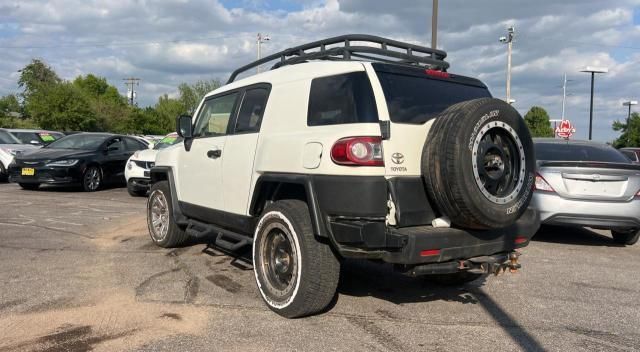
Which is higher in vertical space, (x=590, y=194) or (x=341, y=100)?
(x=341, y=100)

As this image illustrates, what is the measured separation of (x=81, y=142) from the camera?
14.0 metres

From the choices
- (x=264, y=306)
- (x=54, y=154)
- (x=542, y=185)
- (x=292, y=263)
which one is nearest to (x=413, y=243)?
(x=292, y=263)

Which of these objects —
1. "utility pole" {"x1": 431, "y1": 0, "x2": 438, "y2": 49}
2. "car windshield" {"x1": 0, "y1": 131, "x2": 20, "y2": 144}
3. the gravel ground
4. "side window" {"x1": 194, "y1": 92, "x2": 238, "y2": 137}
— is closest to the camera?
the gravel ground

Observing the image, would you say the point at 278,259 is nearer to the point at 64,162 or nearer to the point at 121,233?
the point at 121,233

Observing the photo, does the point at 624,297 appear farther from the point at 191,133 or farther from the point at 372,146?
the point at 191,133

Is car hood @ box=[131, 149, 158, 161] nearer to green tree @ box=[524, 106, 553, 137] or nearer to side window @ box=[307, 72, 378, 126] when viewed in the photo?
side window @ box=[307, 72, 378, 126]

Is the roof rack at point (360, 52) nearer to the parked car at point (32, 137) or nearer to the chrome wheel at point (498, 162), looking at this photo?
the chrome wheel at point (498, 162)

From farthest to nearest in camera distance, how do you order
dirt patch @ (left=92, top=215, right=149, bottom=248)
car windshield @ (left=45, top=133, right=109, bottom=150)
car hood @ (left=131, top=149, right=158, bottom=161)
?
car windshield @ (left=45, top=133, right=109, bottom=150) → car hood @ (left=131, top=149, right=158, bottom=161) → dirt patch @ (left=92, top=215, right=149, bottom=248)

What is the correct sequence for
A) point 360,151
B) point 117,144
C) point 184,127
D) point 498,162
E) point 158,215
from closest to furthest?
point 360,151
point 498,162
point 184,127
point 158,215
point 117,144

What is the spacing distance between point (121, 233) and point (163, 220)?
139cm

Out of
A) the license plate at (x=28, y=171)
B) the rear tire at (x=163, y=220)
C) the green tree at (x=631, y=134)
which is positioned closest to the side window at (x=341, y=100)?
the rear tire at (x=163, y=220)

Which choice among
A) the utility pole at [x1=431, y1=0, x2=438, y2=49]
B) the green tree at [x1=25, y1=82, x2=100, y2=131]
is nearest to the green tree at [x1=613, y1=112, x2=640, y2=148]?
the utility pole at [x1=431, y1=0, x2=438, y2=49]

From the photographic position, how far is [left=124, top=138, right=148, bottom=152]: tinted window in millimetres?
14617

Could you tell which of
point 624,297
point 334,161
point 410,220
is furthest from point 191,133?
point 624,297
